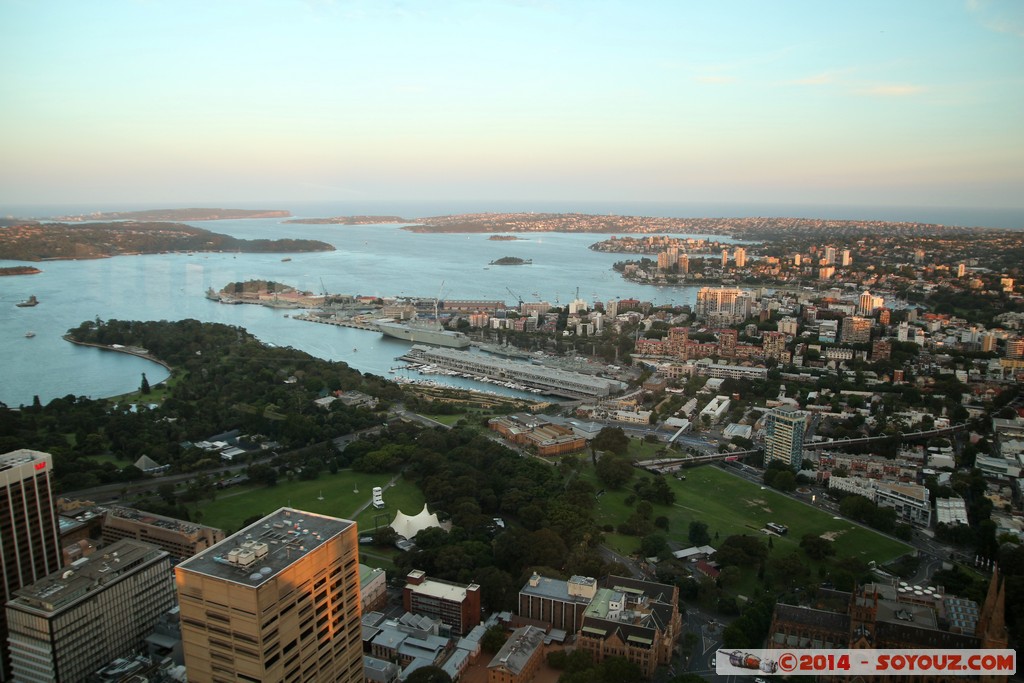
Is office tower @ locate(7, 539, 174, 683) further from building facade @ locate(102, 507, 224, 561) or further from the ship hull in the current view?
the ship hull

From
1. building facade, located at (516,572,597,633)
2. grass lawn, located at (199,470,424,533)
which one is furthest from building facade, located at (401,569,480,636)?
grass lawn, located at (199,470,424,533)

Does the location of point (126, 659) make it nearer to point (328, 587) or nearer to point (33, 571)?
point (33, 571)

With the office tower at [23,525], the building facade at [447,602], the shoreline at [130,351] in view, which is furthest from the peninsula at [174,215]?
Result: the building facade at [447,602]

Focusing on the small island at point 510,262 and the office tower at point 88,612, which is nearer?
the office tower at point 88,612

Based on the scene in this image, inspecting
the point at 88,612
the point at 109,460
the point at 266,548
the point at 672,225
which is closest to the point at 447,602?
the point at 88,612

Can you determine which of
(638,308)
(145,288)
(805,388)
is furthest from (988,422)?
(145,288)

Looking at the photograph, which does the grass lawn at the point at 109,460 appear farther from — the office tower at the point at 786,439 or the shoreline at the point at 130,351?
the office tower at the point at 786,439

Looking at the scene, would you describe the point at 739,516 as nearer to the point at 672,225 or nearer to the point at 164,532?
the point at 164,532
